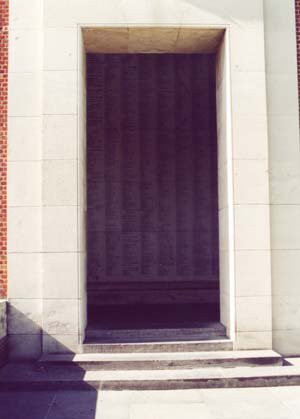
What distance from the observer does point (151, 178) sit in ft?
45.5

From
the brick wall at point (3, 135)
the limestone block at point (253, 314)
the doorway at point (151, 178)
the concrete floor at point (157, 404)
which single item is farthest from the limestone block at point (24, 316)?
the doorway at point (151, 178)

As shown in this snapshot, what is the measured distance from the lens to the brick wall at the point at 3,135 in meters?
8.23

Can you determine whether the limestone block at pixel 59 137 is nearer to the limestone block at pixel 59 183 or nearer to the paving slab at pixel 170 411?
the limestone block at pixel 59 183

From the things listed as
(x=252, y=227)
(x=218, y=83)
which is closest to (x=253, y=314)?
(x=252, y=227)

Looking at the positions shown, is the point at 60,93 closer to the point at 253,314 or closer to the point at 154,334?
the point at 154,334

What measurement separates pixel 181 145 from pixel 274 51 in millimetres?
5687

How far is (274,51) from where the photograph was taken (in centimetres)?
859

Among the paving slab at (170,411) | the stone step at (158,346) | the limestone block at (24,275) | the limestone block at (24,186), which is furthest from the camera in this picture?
the limestone block at (24,186)

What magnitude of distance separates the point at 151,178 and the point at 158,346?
6.58 meters

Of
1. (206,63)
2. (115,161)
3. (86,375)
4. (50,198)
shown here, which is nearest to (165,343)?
(86,375)

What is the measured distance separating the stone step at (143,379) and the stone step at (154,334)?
97cm

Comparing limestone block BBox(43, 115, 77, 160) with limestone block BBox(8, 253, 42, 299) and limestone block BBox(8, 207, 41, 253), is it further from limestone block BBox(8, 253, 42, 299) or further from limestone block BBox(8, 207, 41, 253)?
limestone block BBox(8, 253, 42, 299)

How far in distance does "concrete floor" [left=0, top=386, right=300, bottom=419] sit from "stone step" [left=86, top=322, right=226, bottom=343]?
1455 millimetres

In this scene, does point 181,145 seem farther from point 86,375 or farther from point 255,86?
point 86,375
